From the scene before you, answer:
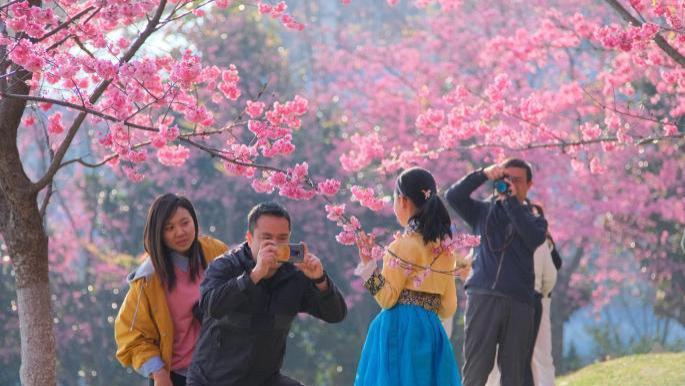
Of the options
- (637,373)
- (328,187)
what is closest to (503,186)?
(328,187)

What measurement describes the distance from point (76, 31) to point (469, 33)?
1637 cm

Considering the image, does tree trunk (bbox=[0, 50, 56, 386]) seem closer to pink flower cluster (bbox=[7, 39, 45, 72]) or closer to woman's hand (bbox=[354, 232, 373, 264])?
pink flower cluster (bbox=[7, 39, 45, 72])

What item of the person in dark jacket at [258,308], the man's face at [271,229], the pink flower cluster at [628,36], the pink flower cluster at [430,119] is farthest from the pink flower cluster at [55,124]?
the pink flower cluster at [430,119]

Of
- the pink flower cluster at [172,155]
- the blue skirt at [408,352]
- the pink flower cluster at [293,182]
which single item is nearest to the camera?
the pink flower cluster at [293,182]

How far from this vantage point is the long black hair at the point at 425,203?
19.9 ft

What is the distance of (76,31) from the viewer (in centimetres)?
751

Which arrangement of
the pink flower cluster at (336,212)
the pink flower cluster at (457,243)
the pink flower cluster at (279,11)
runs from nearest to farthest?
the pink flower cluster at (336,212), the pink flower cluster at (457,243), the pink flower cluster at (279,11)

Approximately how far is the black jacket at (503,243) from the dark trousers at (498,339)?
0.07 meters

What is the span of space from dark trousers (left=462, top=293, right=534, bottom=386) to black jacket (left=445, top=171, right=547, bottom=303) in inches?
2.9

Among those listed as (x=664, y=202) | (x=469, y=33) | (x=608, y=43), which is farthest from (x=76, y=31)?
(x=469, y=33)

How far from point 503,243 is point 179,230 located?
→ 106 inches

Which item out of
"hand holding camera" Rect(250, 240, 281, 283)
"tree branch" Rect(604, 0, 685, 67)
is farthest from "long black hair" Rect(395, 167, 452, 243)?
"tree branch" Rect(604, 0, 685, 67)

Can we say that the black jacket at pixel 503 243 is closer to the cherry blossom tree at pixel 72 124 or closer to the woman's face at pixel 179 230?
the cherry blossom tree at pixel 72 124

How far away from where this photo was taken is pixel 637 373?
462 inches
